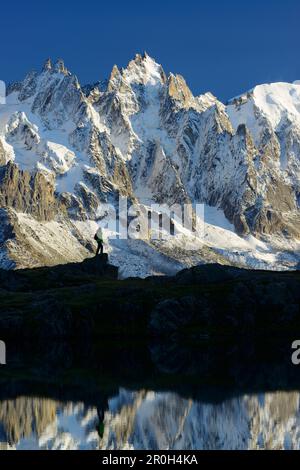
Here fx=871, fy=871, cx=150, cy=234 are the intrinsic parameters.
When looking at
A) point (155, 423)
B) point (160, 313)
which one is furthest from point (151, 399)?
point (160, 313)

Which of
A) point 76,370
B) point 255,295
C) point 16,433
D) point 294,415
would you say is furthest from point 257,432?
point 255,295

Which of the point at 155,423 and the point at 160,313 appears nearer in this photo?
the point at 155,423

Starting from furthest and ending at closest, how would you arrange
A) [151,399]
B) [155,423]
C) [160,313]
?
[160,313] < [151,399] < [155,423]

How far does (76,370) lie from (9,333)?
1991 inches

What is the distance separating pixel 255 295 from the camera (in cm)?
19575

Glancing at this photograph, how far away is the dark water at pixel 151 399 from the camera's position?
8106 cm

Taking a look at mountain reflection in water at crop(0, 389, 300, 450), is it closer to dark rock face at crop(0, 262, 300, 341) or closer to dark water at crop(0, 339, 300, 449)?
dark water at crop(0, 339, 300, 449)

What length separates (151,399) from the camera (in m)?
104

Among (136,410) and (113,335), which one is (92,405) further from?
(113,335)

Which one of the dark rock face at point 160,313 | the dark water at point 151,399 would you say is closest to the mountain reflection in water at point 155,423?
the dark water at point 151,399

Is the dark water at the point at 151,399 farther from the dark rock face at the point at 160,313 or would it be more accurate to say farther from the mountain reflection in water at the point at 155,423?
the dark rock face at the point at 160,313

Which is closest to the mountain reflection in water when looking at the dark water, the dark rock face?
the dark water

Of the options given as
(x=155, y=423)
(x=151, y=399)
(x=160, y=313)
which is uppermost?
(x=160, y=313)

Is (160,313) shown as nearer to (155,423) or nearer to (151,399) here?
(151,399)
